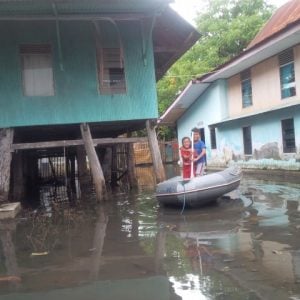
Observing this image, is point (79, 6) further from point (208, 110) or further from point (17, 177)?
point (208, 110)

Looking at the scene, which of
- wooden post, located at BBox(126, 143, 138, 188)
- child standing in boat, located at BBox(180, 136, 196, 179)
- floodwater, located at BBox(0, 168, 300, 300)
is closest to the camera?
floodwater, located at BBox(0, 168, 300, 300)

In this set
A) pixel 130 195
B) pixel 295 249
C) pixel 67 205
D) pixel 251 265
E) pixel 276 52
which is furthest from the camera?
pixel 276 52

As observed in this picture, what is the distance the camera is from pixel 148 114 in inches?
536

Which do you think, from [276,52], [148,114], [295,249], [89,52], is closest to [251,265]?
[295,249]

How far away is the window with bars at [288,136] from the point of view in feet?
59.9

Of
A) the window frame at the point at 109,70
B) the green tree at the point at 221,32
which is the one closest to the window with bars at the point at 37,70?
the window frame at the point at 109,70

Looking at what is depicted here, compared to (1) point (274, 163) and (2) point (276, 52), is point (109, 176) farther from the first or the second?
(2) point (276, 52)

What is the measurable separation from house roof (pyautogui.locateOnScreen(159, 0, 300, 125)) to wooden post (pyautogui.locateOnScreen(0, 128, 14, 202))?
9.03m

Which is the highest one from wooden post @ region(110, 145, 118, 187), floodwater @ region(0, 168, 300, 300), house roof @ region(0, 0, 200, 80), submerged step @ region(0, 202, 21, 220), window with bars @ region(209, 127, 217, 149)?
house roof @ region(0, 0, 200, 80)

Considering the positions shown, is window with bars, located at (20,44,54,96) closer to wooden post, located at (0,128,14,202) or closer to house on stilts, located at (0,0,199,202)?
house on stilts, located at (0,0,199,202)

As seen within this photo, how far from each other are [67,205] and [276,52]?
1003cm

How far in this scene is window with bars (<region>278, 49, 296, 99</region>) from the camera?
17.7 meters

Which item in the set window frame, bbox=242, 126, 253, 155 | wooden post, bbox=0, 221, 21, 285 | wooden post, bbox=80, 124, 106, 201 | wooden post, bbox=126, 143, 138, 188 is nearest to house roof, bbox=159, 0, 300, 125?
window frame, bbox=242, 126, 253, 155

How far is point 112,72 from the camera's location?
44.5 feet
